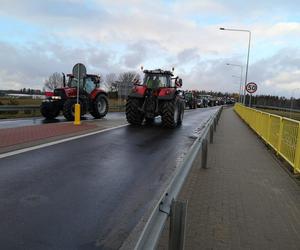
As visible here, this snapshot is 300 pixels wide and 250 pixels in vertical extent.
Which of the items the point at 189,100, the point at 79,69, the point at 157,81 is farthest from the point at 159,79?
the point at 189,100

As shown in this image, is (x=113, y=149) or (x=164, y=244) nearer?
(x=164, y=244)

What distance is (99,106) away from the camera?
78.6 feet

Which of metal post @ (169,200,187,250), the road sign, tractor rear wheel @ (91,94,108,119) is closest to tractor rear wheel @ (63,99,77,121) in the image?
tractor rear wheel @ (91,94,108,119)

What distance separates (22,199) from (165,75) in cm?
1503

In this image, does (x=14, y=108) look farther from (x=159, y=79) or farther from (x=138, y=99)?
(x=159, y=79)

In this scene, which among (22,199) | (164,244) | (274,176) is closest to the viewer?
(164,244)

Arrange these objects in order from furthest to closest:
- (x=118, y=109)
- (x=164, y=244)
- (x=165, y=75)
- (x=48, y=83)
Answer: (x=48, y=83) < (x=118, y=109) < (x=165, y=75) < (x=164, y=244)

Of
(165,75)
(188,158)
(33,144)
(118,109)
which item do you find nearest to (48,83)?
(118,109)

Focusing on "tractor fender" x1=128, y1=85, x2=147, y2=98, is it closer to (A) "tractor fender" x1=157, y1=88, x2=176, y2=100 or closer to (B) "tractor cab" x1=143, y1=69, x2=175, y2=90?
(B) "tractor cab" x1=143, y1=69, x2=175, y2=90

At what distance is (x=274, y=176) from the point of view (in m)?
8.84

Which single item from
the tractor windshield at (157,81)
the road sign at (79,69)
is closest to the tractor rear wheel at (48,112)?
the road sign at (79,69)

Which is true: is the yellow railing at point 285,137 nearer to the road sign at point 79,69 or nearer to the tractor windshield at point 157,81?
the tractor windshield at point 157,81

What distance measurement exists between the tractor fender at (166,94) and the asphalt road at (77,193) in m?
7.31

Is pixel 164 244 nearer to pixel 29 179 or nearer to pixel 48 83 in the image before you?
pixel 29 179
